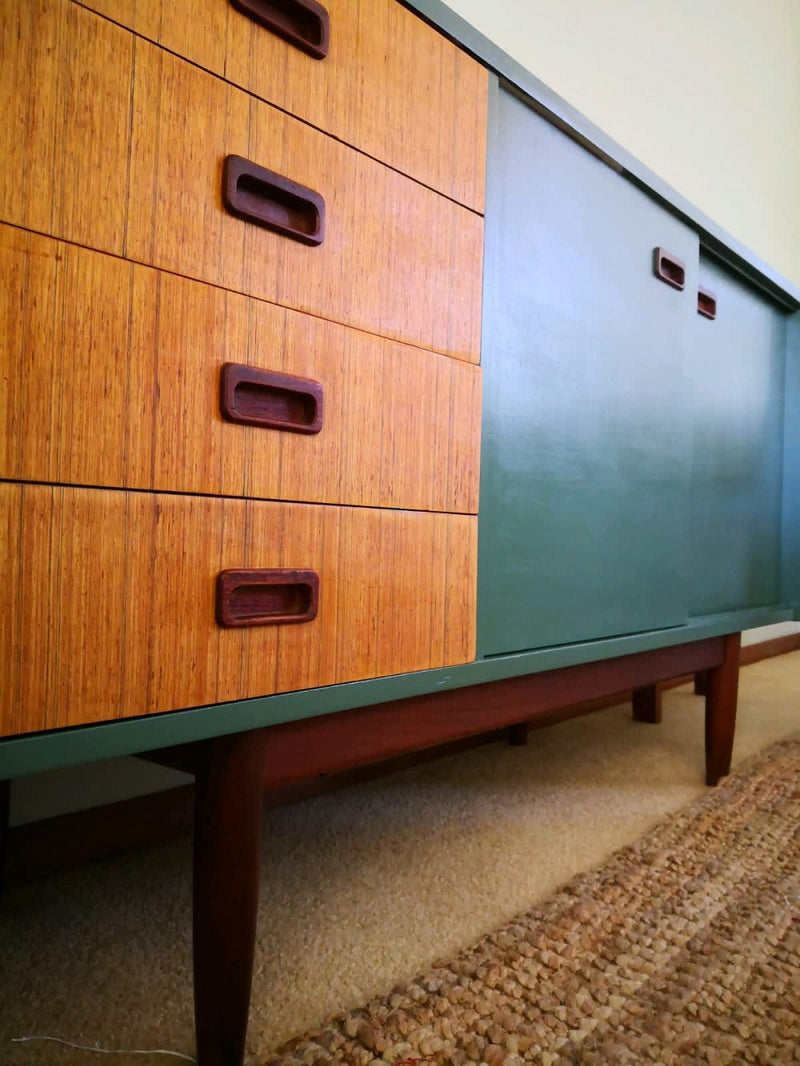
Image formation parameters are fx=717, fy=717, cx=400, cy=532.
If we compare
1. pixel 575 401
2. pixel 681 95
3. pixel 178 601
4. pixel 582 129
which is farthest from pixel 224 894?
pixel 681 95

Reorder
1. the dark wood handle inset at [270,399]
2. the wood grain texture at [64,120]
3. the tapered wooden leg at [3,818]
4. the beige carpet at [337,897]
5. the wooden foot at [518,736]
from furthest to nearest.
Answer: the wooden foot at [518,736] → the tapered wooden leg at [3,818] → the beige carpet at [337,897] → the dark wood handle inset at [270,399] → the wood grain texture at [64,120]

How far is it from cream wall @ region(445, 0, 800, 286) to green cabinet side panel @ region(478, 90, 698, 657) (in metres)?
0.79

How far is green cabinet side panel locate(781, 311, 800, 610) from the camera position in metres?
1.56

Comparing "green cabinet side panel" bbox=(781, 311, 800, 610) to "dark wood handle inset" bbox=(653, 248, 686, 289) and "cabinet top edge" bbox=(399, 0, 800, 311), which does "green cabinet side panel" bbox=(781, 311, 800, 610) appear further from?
"dark wood handle inset" bbox=(653, 248, 686, 289)

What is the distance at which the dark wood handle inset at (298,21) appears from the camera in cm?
61

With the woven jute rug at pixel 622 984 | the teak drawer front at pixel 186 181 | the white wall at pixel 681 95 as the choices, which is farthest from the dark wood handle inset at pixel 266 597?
the white wall at pixel 681 95

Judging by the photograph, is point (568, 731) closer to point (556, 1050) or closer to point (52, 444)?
point (556, 1050)

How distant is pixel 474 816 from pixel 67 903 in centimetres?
62

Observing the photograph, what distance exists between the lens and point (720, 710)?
137 cm

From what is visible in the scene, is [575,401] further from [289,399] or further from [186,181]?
[186,181]

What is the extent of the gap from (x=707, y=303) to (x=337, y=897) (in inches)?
45.3

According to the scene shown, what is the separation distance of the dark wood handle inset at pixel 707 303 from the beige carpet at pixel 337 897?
2.89 ft

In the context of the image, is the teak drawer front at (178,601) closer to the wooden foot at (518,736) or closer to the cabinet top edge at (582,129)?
the cabinet top edge at (582,129)

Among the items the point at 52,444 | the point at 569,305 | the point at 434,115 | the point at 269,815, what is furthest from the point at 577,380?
the point at 269,815
